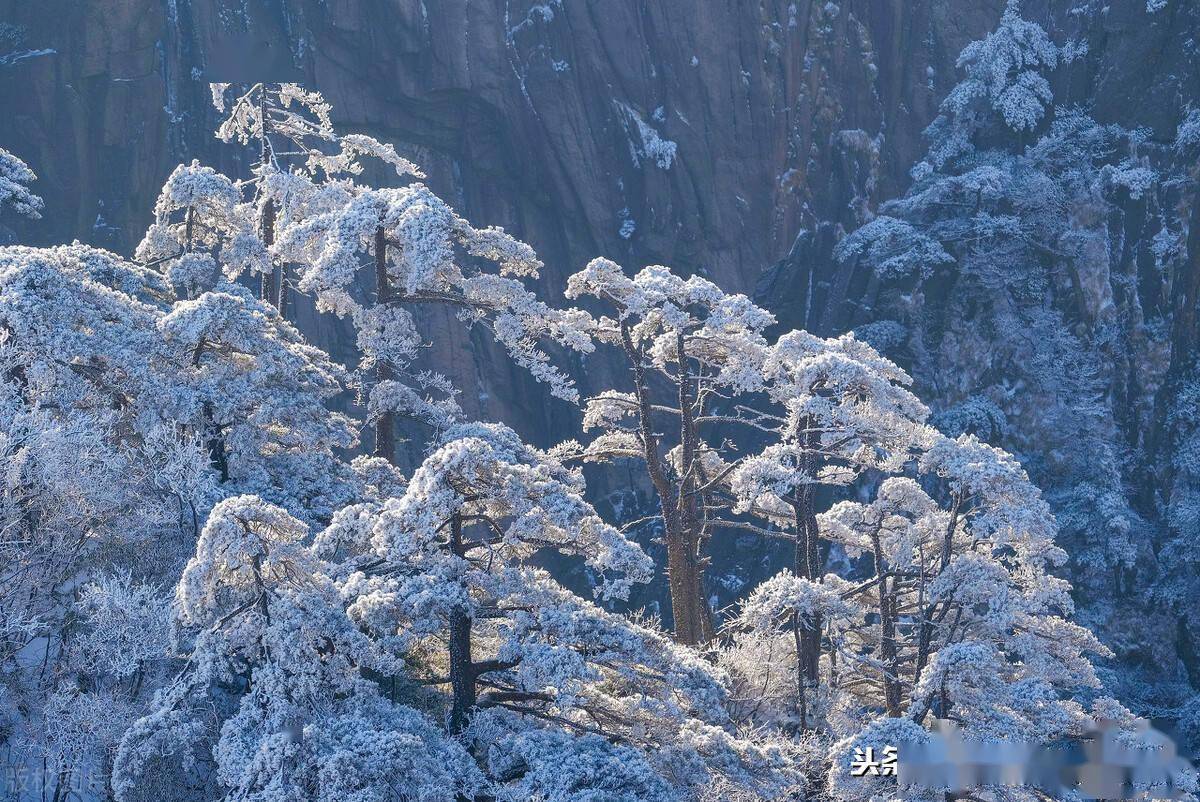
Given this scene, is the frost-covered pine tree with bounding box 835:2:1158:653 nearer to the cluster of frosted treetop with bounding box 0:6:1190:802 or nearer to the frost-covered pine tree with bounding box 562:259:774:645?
the cluster of frosted treetop with bounding box 0:6:1190:802

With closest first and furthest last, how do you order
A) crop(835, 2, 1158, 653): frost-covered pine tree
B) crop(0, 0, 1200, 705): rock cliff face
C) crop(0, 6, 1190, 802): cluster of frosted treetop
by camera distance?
crop(0, 6, 1190, 802): cluster of frosted treetop < crop(835, 2, 1158, 653): frost-covered pine tree < crop(0, 0, 1200, 705): rock cliff face

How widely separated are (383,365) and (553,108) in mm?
21361

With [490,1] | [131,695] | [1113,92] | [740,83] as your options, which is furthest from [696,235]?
[131,695]

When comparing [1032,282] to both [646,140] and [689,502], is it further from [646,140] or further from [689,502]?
[689,502]

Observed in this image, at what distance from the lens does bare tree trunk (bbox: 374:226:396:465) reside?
613 inches

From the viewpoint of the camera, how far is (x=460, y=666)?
11117mm

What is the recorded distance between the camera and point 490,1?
1433 inches

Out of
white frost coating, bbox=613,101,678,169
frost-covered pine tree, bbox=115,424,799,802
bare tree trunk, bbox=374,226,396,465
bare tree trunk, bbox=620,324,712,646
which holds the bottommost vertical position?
frost-covered pine tree, bbox=115,424,799,802

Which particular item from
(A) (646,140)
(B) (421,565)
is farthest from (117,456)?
(A) (646,140)

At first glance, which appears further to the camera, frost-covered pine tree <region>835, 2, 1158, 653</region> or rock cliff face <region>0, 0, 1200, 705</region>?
rock cliff face <region>0, 0, 1200, 705</region>

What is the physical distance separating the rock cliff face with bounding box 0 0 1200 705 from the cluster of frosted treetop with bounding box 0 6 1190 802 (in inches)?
676

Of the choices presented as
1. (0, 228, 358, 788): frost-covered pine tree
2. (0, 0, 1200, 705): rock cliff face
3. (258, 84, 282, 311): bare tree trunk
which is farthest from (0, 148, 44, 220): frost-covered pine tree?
(0, 0, 1200, 705): rock cliff face

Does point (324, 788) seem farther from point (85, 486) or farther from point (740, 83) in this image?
point (740, 83)

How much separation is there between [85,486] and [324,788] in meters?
5.28
